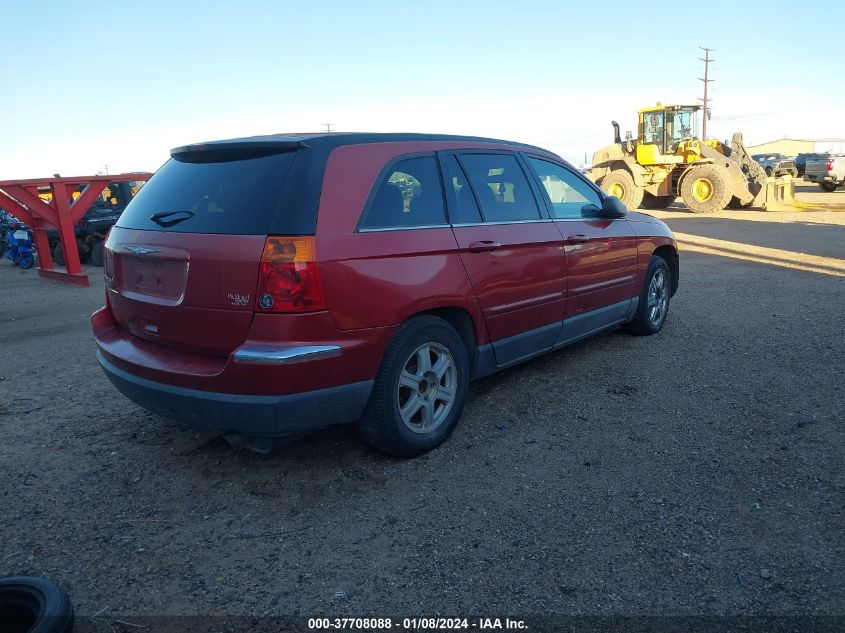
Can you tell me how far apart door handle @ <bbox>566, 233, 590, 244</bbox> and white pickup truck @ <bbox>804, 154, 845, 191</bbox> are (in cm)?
2931

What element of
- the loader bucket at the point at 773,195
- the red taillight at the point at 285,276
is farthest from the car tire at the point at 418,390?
the loader bucket at the point at 773,195

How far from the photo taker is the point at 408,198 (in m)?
3.54

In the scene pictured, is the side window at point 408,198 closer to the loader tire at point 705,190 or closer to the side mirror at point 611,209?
the side mirror at point 611,209

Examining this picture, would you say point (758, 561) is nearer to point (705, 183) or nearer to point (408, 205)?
point (408, 205)

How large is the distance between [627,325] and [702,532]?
3432mm

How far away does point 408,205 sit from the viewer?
3516 millimetres

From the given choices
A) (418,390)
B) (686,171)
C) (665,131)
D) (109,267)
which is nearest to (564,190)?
(418,390)

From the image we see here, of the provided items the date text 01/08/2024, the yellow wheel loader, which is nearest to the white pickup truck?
the yellow wheel loader

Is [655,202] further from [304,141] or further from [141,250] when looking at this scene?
[141,250]

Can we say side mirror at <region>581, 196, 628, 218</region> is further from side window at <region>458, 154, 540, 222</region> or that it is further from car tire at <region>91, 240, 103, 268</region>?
car tire at <region>91, 240, 103, 268</region>

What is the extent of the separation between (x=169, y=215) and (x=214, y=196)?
28 cm

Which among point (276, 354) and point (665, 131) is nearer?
point (276, 354)

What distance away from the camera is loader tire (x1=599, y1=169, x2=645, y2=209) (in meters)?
20.7

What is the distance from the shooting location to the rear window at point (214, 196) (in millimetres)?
3051
